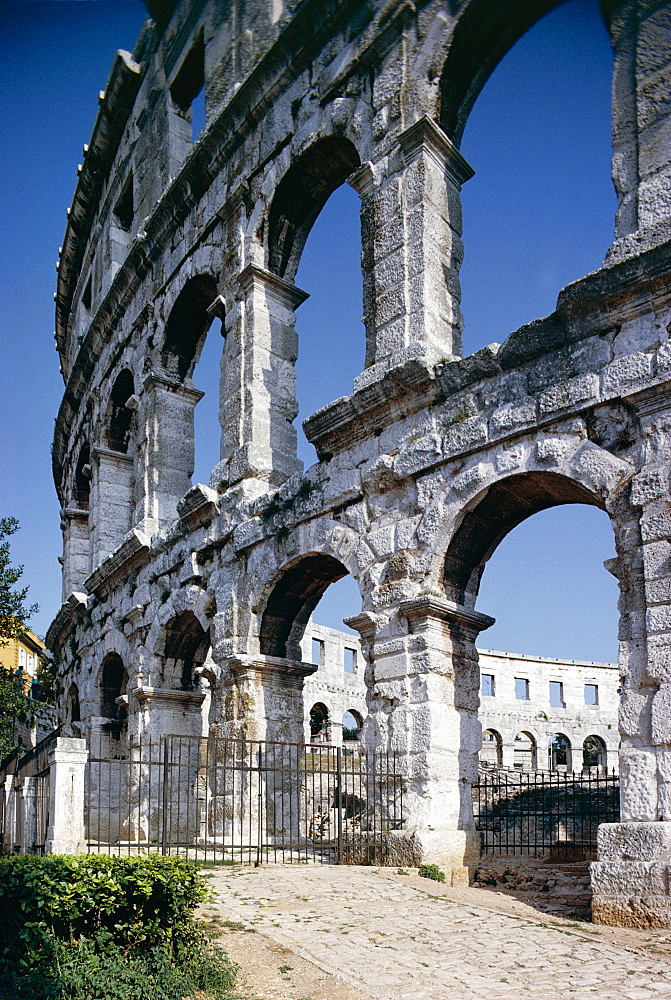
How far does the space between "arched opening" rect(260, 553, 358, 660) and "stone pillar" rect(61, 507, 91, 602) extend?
31.6 feet

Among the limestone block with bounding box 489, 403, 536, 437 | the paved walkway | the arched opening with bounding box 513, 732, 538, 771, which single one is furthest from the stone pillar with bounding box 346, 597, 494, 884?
the arched opening with bounding box 513, 732, 538, 771

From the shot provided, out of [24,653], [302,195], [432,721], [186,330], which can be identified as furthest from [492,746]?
[432,721]

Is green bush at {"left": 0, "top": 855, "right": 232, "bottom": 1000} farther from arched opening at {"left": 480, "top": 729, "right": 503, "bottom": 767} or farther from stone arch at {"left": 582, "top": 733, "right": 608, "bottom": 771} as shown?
stone arch at {"left": 582, "top": 733, "right": 608, "bottom": 771}

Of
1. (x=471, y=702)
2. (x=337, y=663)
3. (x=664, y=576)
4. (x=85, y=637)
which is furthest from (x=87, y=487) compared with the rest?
(x=664, y=576)

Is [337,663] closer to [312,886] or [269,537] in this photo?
[269,537]

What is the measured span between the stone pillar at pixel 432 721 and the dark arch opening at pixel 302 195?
550 centimetres

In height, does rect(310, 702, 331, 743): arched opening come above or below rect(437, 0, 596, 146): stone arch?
below

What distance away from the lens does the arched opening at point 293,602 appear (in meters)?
9.72

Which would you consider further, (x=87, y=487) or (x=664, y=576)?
(x=87, y=487)

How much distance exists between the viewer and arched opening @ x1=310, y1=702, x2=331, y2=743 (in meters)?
25.4

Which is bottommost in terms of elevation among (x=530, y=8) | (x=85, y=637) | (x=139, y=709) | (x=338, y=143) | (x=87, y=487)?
(x=139, y=709)

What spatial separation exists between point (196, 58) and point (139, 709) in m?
10.7

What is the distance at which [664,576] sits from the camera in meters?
6.17

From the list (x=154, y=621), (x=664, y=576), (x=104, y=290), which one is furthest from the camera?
(x=104, y=290)
